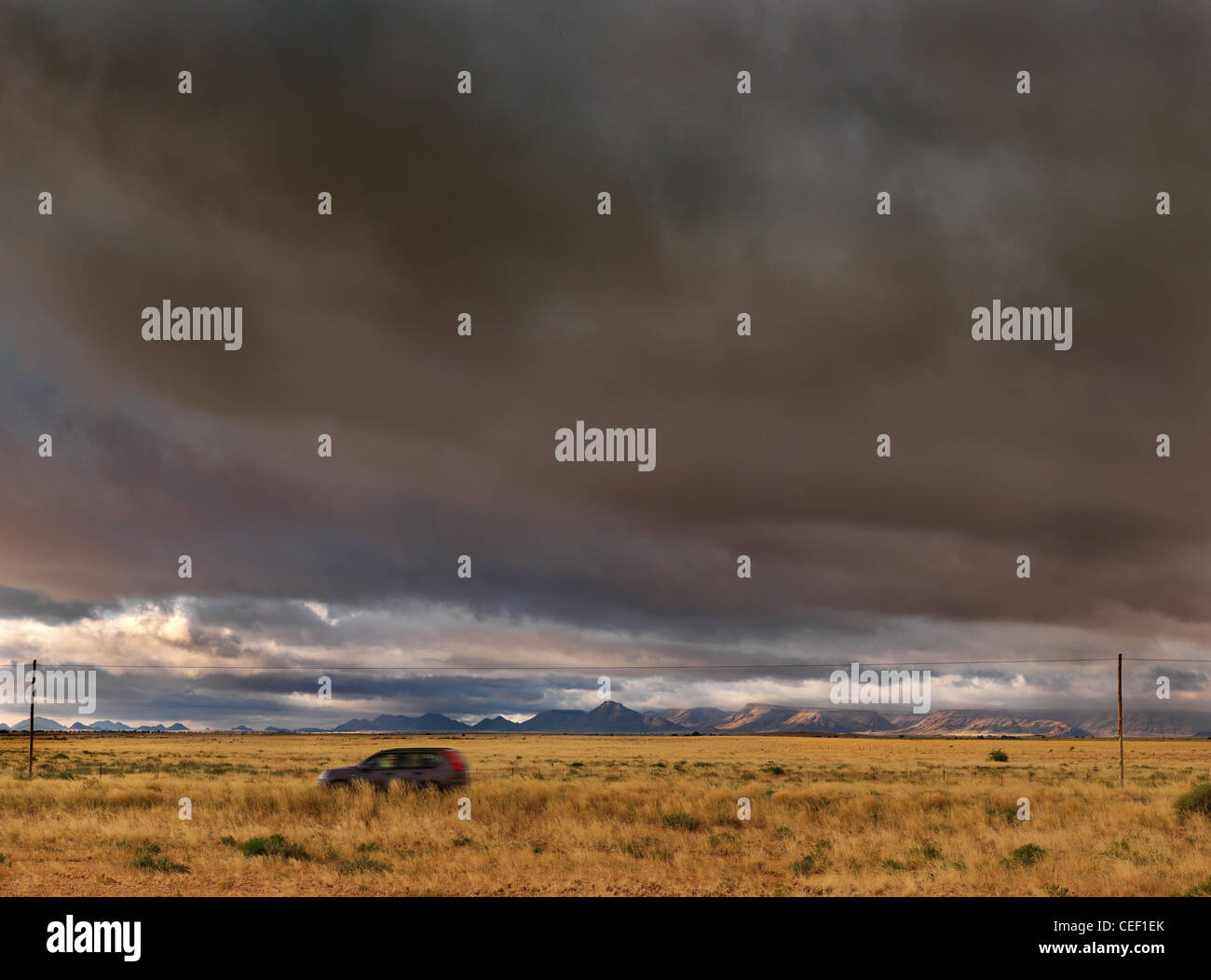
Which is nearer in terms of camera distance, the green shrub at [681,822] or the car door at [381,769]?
the green shrub at [681,822]

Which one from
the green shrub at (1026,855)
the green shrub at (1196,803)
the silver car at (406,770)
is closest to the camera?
the green shrub at (1026,855)

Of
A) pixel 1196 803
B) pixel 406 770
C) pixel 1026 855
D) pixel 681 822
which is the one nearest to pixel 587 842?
pixel 681 822

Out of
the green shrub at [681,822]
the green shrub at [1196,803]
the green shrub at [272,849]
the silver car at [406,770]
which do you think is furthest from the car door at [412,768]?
the green shrub at [1196,803]

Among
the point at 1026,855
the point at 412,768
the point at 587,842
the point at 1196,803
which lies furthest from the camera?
the point at 412,768

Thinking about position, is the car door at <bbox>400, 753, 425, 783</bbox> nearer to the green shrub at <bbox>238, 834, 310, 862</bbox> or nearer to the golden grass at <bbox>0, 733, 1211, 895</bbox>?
the golden grass at <bbox>0, 733, 1211, 895</bbox>

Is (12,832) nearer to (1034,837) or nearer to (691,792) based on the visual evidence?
(691,792)

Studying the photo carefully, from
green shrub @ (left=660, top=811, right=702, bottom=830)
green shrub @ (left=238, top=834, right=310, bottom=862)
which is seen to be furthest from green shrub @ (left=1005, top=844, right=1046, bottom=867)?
green shrub @ (left=238, top=834, right=310, bottom=862)

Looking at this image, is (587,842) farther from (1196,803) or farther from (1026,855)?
(1196,803)

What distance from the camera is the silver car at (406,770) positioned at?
24.0m

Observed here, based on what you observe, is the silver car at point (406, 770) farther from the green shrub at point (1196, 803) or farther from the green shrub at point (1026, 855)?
the green shrub at point (1196, 803)

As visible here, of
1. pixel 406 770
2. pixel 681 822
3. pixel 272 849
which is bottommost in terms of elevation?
pixel 681 822

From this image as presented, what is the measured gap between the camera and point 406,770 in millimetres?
24422

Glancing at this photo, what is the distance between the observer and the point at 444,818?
66.7 ft
